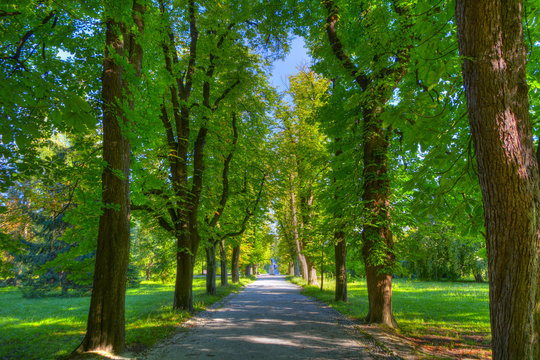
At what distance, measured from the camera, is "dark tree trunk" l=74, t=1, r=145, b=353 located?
5281 mm

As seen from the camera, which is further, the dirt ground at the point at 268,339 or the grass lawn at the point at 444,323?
the grass lawn at the point at 444,323

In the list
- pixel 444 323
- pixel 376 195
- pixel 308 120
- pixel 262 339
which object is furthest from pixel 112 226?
pixel 444 323

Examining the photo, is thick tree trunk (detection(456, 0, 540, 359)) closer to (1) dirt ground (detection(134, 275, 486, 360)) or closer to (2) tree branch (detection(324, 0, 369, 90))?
(1) dirt ground (detection(134, 275, 486, 360))

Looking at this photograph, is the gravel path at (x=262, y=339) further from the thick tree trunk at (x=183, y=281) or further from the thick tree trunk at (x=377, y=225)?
the thick tree trunk at (x=377, y=225)

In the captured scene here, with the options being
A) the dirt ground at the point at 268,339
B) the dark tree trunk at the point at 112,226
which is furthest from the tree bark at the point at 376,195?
the dark tree trunk at the point at 112,226

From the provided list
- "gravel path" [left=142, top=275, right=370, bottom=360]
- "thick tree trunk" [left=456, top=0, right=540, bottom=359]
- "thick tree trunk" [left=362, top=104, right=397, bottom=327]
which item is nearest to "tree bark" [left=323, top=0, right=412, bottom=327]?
"thick tree trunk" [left=362, top=104, right=397, bottom=327]

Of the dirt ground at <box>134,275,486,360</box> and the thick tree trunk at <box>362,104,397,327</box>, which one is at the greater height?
the thick tree trunk at <box>362,104,397,327</box>

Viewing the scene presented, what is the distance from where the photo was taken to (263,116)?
47.5 feet

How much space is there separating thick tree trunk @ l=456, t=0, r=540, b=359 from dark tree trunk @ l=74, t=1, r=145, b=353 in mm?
5547

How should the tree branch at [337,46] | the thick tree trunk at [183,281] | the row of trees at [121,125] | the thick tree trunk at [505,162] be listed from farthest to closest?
1. the thick tree trunk at [183,281]
2. the tree branch at [337,46]
3. the row of trees at [121,125]
4. the thick tree trunk at [505,162]

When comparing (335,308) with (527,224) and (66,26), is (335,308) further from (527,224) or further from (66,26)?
(66,26)

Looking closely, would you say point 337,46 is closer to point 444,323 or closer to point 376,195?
point 376,195

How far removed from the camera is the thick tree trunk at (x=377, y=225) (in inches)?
290

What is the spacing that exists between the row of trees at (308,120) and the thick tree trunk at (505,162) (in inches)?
0.5
